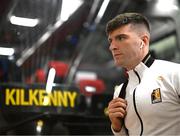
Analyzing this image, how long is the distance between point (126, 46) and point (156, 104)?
0.81 feet

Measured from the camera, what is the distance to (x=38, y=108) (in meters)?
2.30

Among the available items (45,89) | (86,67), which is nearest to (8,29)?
(45,89)

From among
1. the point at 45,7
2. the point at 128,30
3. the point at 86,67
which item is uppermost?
the point at 86,67

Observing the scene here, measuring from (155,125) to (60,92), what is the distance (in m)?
1.28

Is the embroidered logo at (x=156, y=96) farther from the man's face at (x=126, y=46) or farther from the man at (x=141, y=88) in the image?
the man's face at (x=126, y=46)

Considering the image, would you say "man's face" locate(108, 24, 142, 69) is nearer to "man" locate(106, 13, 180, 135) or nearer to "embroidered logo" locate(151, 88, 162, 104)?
"man" locate(106, 13, 180, 135)

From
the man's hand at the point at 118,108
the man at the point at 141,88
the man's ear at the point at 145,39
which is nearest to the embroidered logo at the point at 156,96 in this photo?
the man at the point at 141,88

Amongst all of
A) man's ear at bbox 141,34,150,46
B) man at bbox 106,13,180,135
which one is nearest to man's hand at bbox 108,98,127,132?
man at bbox 106,13,180,135

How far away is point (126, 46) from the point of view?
128cm

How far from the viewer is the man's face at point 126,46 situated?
4.20 ft

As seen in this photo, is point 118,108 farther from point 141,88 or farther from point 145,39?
point 145,39

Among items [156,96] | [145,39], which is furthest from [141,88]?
[145,39]

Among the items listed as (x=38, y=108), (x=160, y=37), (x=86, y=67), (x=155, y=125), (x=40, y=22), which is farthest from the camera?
(x=86, y=67)

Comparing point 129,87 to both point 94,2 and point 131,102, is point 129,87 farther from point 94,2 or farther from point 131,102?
point 94,2
